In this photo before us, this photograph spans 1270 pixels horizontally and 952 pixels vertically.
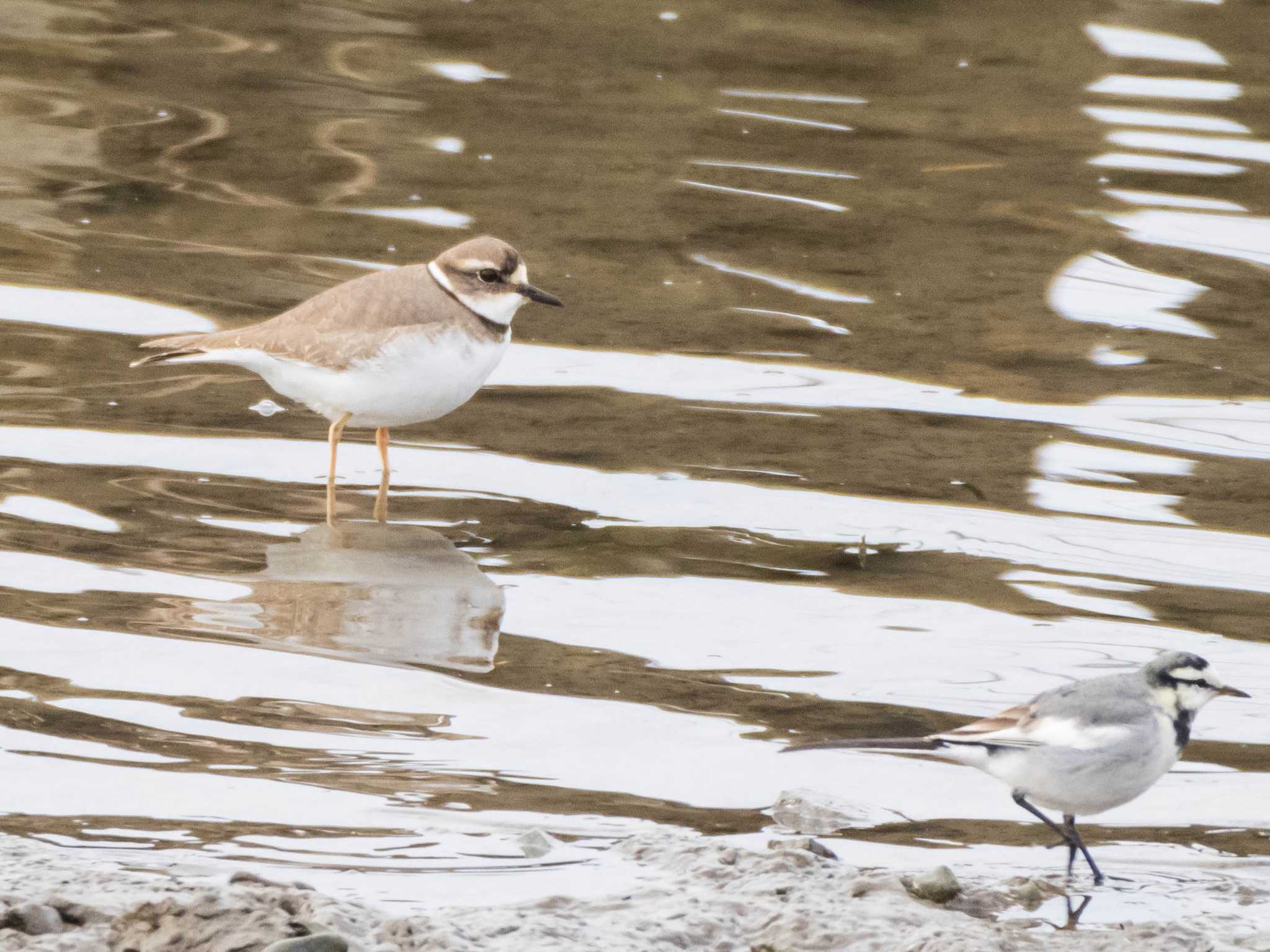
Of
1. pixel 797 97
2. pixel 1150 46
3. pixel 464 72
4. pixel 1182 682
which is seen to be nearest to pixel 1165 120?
pixel 1150 46

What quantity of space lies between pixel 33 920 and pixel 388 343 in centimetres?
387

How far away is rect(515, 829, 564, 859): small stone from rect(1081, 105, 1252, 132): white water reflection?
9697 mm

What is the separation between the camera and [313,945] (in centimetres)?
440

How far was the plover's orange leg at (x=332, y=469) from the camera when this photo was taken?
27.0 ft

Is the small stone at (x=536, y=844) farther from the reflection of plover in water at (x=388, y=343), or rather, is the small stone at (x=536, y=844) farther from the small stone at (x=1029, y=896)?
the reflection of plover in water at (x=388, y=343)

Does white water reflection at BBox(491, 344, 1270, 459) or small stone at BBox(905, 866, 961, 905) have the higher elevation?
white water reflection at BBox(491, 344, 1270, 459)

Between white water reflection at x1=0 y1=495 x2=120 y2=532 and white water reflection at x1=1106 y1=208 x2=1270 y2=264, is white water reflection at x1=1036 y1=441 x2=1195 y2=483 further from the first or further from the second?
white water reflection at x1=0 y1=495 x2=120 y2=532

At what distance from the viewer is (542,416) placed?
30.6 ft

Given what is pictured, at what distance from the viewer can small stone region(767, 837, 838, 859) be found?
5355 mm

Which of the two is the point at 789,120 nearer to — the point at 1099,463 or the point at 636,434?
the point at 636,434

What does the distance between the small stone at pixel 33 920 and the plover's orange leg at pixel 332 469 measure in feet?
12.0

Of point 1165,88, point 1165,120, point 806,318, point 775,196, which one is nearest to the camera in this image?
point 806,318

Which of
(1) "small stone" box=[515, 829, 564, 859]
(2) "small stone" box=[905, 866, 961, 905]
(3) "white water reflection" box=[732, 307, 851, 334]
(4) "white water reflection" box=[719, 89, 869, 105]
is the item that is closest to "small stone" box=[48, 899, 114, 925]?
(1) "small stone" box=[515, 829, 564, 859]

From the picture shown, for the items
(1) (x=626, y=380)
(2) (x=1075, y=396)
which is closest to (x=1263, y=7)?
(2) (x=1075, y=396)
